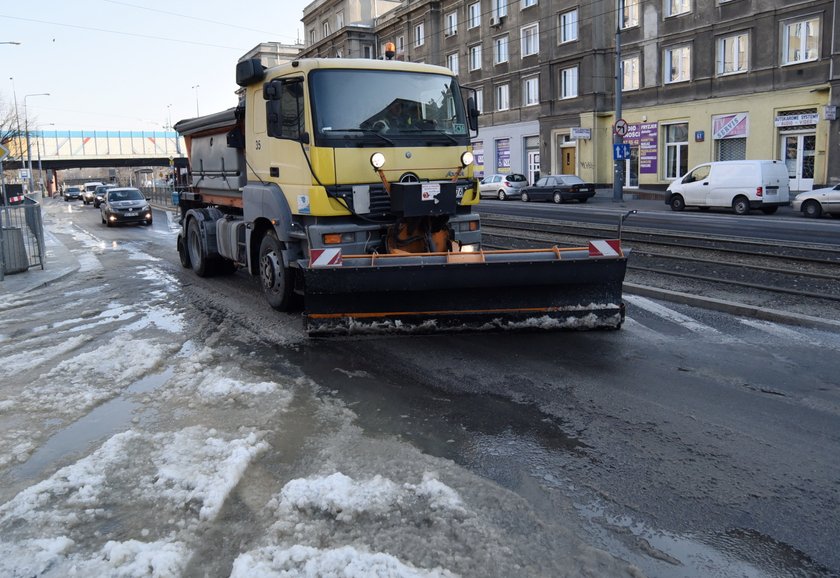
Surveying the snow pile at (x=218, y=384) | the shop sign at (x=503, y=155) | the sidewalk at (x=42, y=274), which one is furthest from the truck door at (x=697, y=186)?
the snow pile at (x=218, y=384)

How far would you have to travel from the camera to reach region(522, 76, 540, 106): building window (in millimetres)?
44688

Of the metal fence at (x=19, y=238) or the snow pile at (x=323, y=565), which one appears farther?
the metal fence at (x=19, y=238)

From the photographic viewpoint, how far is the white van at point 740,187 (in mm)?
25547

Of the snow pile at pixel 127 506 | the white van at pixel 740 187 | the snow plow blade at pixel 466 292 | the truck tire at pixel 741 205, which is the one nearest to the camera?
the snow pile at pixel 127 506

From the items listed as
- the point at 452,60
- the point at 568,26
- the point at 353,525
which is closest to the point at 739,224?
the point at 353,525

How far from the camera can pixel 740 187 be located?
85.4 feet

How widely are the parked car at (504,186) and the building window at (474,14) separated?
13.8 metres

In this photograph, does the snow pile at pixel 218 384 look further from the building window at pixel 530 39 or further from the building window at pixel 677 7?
the building window at pixel 530 39

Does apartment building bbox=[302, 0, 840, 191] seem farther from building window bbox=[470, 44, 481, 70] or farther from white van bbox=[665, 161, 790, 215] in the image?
white van bbox=[665, 161, 790, 215]

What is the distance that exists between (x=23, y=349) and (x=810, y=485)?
790 cm

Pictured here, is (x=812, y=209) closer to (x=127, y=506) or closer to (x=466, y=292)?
(x=466, y=292)

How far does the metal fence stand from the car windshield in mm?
16371

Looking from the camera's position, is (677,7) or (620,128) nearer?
(620,128)

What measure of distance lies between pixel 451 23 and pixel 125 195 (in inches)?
1131
